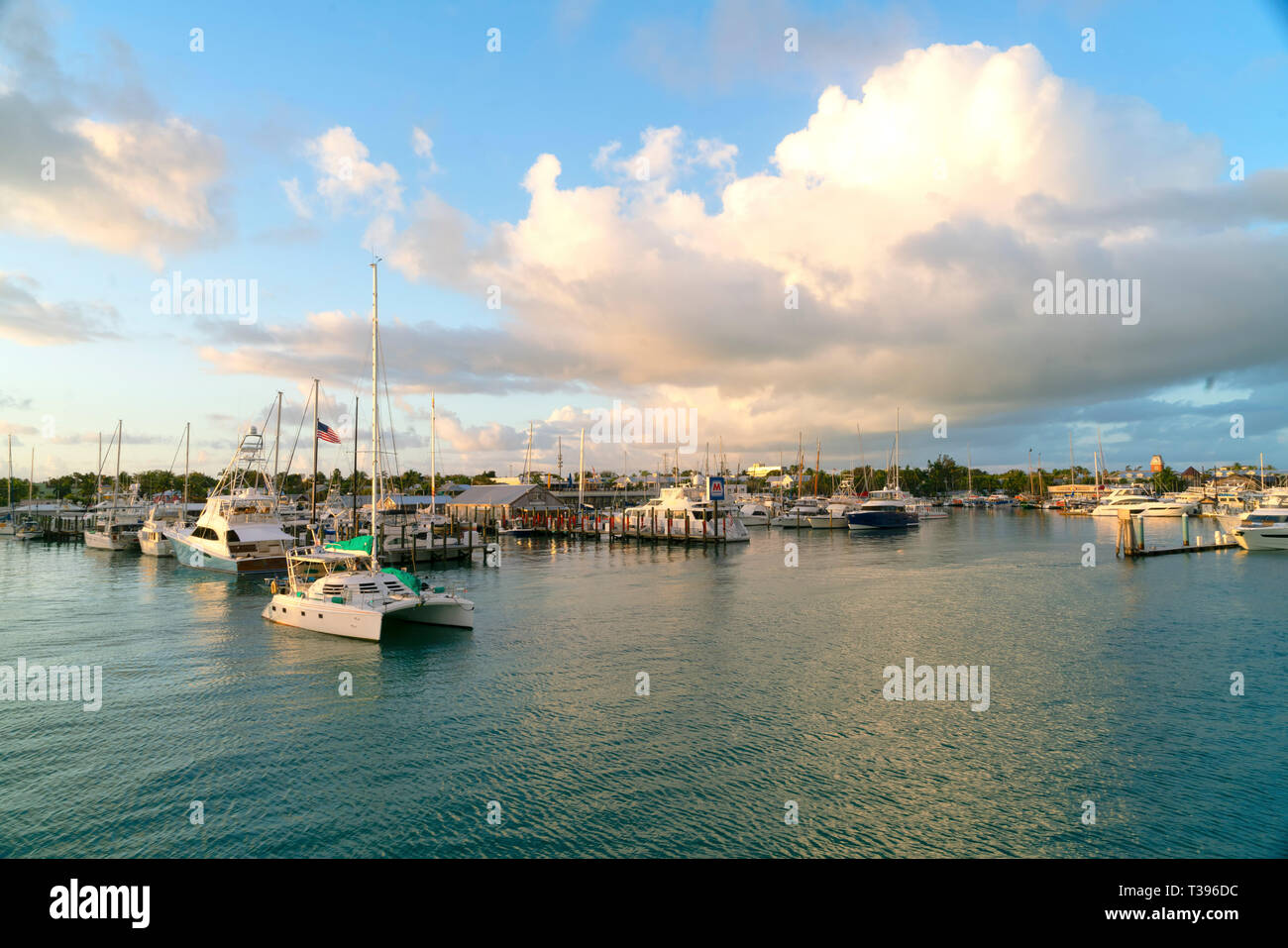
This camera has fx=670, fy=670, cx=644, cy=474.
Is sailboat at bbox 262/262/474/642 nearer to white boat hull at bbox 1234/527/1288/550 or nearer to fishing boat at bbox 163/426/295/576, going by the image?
fishing boat at bbox 163/426/295/576

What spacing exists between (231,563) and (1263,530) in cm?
9767

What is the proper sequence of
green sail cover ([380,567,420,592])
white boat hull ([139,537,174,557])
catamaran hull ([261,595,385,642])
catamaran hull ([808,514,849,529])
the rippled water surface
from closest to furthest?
the rippled water surface < catamaran hull ([261,595,385,642]) < green sail cover ([380,567,420,592]) < white boat hull ([139,537,174,557]) < catamaran hull ([808,514,849,529])

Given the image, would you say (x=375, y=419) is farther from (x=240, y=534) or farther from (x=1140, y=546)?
(x=1140, y=546)

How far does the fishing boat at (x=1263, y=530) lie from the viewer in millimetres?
67250

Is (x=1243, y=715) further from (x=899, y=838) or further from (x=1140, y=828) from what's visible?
(x=899, y=838)

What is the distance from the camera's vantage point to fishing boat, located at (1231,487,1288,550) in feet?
221

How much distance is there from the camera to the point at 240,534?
186 ft

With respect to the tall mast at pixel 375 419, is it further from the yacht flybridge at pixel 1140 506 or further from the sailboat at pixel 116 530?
the yacht flybridge at pixel 1140 506

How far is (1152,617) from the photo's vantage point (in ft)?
116

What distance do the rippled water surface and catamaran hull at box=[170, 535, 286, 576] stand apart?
1553 cm

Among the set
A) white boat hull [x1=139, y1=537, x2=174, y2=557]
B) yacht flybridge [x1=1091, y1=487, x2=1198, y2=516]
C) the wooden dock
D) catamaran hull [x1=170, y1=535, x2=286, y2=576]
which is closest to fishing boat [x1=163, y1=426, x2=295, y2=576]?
catamaran hull [x1=170, y1=535, x2=286, y2=576]

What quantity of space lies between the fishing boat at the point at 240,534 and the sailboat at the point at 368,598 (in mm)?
23436

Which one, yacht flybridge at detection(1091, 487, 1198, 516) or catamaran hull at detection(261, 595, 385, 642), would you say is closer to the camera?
catamaran hull at detection(261, 595, 385, 642)

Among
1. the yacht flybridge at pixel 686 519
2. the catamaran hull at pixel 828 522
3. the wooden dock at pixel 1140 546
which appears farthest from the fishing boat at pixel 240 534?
the catamaran hull at pixel 828 522
